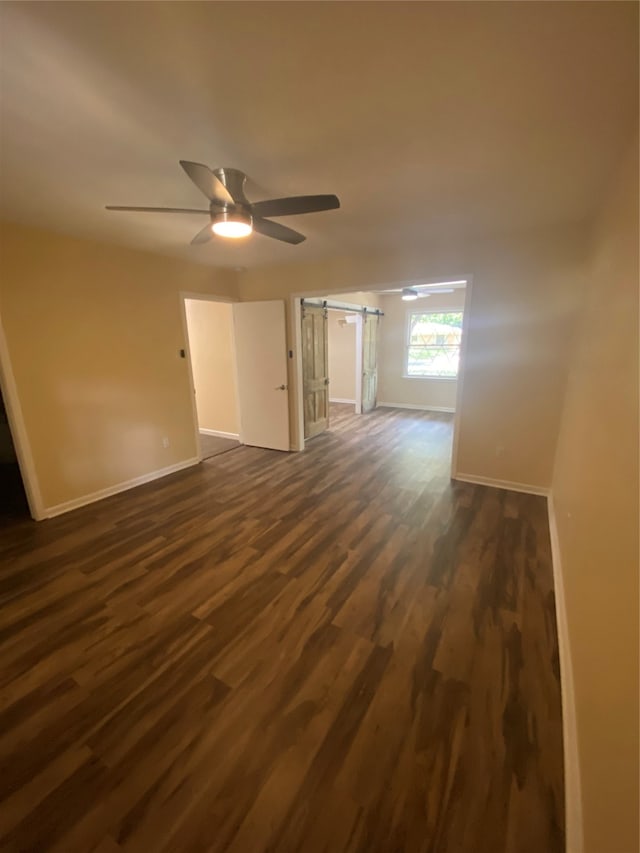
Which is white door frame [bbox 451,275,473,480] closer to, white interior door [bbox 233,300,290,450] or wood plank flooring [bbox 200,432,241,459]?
white interior door [bbox 233,300,290,450]

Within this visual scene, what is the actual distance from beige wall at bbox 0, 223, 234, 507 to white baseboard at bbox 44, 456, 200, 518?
48 millimetres

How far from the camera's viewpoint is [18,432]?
304cm

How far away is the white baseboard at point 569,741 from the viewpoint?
44.2 inches

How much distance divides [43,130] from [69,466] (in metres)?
2.78

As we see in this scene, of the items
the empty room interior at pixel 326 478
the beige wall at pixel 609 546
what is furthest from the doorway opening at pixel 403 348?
the beige wall at pixel 609 546

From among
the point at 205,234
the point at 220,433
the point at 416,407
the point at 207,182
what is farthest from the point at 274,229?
the point at 416,407

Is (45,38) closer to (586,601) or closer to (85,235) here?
(85,235)

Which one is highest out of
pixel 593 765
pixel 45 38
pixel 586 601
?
pixel 45 38

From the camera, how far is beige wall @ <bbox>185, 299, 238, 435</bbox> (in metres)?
5.36

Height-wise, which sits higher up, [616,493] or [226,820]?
[616,493]

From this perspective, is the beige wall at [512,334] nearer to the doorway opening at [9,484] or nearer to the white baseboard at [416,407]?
the white baseboard at [416,407]

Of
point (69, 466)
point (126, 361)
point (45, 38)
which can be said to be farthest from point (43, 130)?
point (69, 466)

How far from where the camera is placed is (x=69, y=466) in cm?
338

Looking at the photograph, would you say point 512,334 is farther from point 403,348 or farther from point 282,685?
point 403,348
